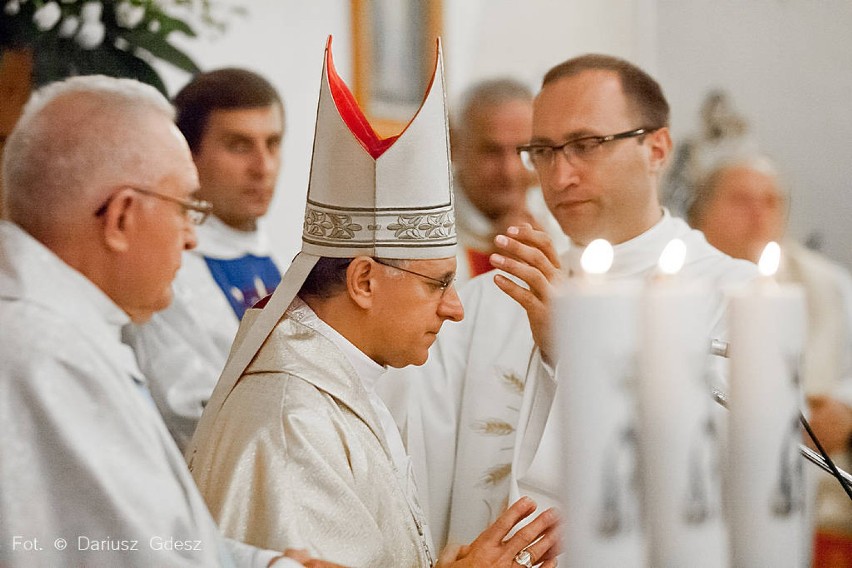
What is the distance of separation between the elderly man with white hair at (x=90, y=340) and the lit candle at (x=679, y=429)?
89 centimetres

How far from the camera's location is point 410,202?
7.44ft

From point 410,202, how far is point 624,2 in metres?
3.84

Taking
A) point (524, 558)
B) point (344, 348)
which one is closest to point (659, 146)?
point (344, 348)

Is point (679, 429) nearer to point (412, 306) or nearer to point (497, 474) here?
point (412, 306)

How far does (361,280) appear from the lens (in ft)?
7.39

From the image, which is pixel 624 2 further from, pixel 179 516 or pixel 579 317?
pixel 579 317

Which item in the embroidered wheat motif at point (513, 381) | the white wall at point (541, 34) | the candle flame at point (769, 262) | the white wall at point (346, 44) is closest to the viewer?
the candle flame at point (769, 262)

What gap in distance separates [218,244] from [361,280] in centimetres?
133

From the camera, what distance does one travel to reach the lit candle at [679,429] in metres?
1.17

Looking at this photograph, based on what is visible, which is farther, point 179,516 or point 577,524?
point 179,516

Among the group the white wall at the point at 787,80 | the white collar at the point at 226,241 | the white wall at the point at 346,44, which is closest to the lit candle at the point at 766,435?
the white collar at the point at 226,241

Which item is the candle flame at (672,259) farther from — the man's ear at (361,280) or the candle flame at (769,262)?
the man's ear at (361,280)

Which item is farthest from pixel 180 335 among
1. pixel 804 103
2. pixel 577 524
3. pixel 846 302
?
pixel 804 103

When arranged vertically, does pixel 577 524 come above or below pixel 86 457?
above
